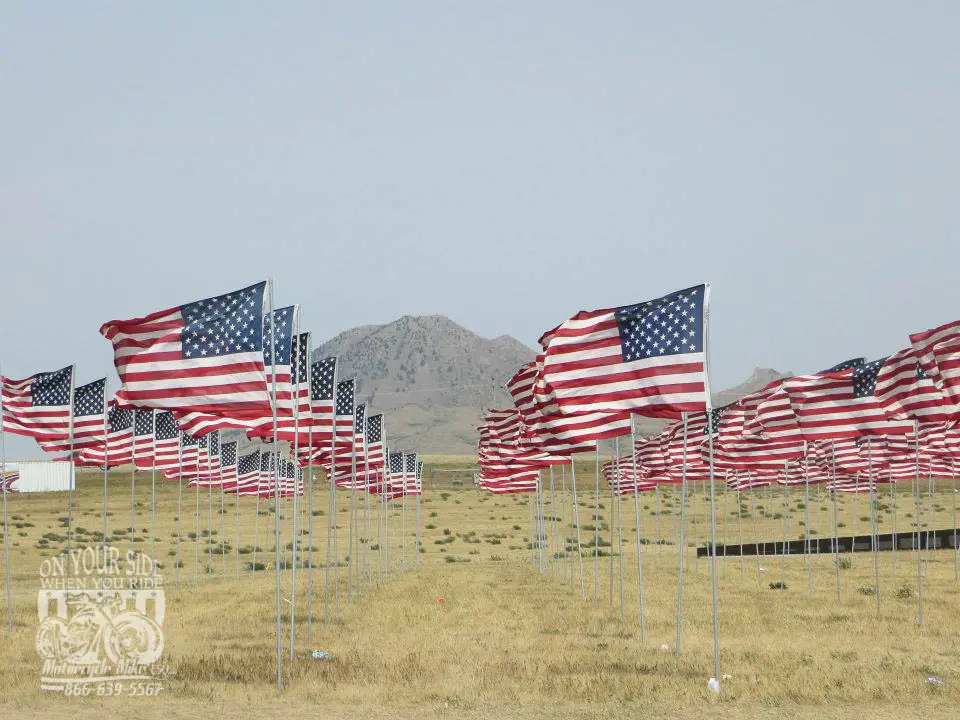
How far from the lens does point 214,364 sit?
21.6 metres

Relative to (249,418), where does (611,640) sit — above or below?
below

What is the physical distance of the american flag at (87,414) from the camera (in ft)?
125

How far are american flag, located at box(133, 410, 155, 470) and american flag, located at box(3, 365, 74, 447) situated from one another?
9.21 meters

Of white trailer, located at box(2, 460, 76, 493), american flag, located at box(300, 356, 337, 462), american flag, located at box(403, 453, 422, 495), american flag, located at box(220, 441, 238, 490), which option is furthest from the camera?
white trailer, located at box(2, 460, 76, 493)

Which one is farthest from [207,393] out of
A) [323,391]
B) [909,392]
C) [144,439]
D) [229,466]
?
[229,466]

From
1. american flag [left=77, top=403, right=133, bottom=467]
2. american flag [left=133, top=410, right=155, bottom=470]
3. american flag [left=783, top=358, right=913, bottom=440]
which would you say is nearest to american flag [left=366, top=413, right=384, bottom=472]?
american flag [left=133, top=410, right=155, bottom=470]

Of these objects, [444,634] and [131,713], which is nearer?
[131,713]

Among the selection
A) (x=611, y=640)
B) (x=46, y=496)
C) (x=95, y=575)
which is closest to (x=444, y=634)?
(x=611, y=640)

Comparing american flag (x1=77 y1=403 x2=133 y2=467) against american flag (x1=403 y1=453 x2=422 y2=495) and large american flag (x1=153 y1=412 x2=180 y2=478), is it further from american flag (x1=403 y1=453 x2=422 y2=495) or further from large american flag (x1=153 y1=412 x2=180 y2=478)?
american flag (x1=403 y1=453 x2=422 y2=495)

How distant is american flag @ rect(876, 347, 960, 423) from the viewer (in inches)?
1148

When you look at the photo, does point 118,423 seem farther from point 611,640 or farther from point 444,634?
point 611,640

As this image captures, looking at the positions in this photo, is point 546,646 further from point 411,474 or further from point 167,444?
point 411,474

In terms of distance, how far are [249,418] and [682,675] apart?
8.79 metres

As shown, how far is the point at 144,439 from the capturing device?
45.8 m
